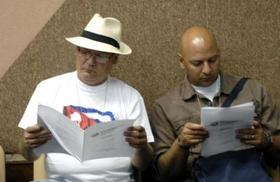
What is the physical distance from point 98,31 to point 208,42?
1.67ft

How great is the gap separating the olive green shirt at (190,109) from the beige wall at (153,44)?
254 millimetres

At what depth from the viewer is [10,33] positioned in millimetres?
2400

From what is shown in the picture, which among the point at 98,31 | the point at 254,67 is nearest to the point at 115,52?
the point at 98,31

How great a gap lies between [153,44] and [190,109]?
452mm

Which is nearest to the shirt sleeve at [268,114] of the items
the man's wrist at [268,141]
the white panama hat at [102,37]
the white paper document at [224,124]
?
the man's wrist at [268,141]

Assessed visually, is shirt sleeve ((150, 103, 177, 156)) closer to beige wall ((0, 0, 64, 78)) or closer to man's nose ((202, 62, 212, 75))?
man's nose ((202, 62, 212, 75))

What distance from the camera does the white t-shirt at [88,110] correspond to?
1969mm

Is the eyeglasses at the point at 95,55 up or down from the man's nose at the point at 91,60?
up

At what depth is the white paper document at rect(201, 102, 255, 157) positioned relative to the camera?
1.80 m

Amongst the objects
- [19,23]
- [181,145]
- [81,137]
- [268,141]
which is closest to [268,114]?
[268,141]

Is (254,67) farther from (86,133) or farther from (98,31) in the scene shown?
(86,133)

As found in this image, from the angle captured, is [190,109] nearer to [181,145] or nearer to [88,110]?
[181,145]

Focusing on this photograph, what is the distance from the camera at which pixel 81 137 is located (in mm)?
1757

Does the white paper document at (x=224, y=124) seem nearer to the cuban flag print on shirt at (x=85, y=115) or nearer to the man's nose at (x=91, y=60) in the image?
the cuban flag print on shirt at (x=85, y=115)
